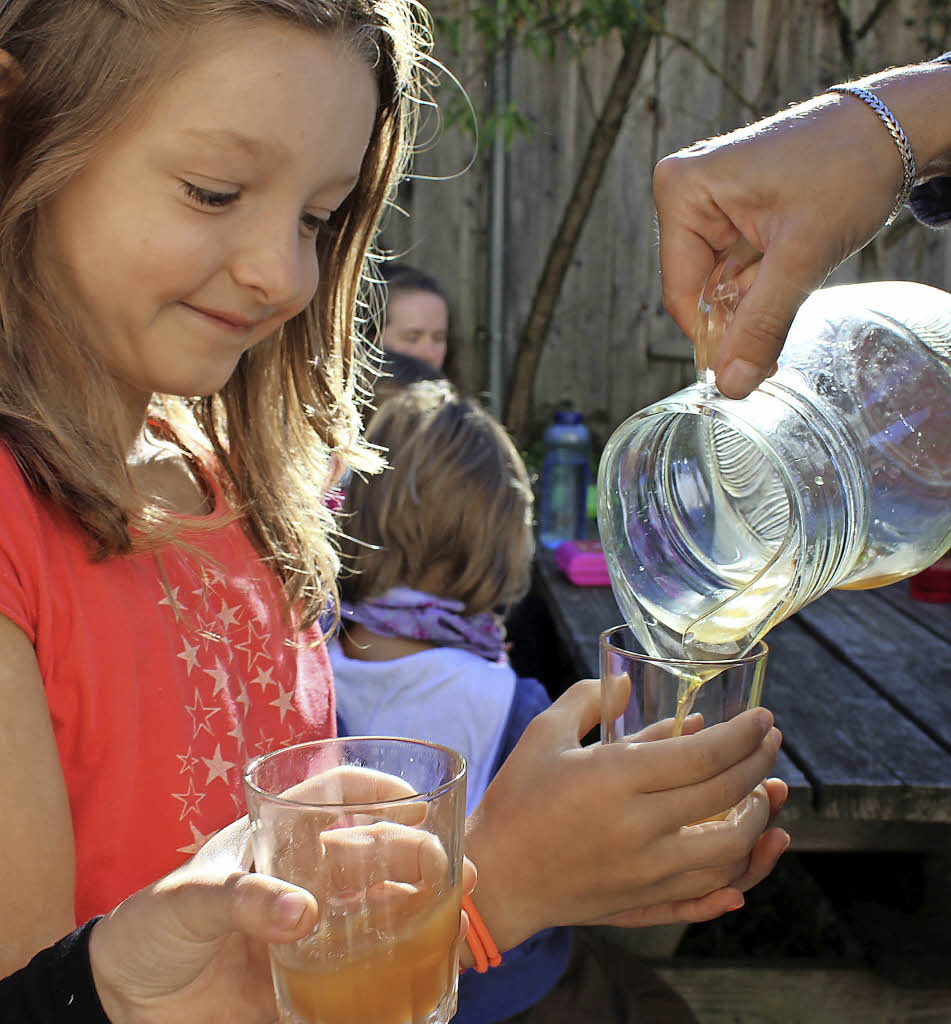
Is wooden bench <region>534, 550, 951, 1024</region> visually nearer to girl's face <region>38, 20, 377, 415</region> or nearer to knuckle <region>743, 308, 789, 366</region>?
knuckle <region>743, 308, 789, 366</region>

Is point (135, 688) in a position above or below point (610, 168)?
below

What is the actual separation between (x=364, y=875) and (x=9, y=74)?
0.99m

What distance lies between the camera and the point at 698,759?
3.86 ft

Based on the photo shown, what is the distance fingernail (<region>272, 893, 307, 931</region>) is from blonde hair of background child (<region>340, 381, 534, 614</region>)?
1644 mm

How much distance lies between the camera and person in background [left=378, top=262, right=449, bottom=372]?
4145mm

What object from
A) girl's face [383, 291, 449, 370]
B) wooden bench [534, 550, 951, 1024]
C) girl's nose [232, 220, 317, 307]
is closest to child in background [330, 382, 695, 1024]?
wooden bench [534, 550, 951, 1024]

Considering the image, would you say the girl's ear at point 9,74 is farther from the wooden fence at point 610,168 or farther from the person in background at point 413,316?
Result: the wooden fence at point 610,168

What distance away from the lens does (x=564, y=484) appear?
416 cm

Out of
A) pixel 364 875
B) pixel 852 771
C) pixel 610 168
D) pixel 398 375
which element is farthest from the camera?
pixel 610 168

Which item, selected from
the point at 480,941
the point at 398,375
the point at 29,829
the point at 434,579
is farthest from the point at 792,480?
the point at 398,375

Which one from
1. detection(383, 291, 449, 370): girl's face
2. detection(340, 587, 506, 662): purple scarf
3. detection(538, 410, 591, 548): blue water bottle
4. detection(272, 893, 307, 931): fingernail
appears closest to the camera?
detection(272, 893, 307, 931): fingernail

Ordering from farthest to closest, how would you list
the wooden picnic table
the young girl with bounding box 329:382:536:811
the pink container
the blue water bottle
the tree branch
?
the tree branch < the blue water bottle < the pink container < the young girl with bounding box 329:382:536:811 < the wooden picnic table

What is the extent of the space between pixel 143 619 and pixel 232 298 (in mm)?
405

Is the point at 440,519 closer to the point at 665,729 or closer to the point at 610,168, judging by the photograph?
the point at 665,729
